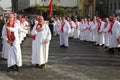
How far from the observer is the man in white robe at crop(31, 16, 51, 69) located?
13.1 metres

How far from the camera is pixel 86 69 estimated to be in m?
13.0

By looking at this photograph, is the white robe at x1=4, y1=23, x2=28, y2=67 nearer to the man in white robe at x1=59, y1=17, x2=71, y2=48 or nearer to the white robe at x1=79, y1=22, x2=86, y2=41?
the man in white robe at x1=59, y1=17, x2=71, y2=48

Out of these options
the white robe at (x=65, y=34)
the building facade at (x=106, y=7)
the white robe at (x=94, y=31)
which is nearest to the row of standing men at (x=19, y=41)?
the white robe at (x=65, y=34)

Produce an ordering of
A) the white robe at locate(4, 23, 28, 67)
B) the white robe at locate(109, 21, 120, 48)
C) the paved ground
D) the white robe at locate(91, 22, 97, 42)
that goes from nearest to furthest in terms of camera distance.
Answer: the paved ground → the white robe at locate(4, 23, 28, 67) → the white robe at locate(109, 21, 120, 48) → the white robe at locate(91, 22, 97, 42)

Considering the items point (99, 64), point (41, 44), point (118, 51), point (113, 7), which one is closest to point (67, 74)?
point (41, 44)

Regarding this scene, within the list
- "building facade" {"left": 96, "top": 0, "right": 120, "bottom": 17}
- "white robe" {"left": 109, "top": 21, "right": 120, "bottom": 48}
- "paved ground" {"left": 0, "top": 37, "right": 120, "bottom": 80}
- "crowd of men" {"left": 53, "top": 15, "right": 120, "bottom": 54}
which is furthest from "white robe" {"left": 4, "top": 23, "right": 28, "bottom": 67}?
"building facade" {"left": 96, "top": 0, "right": 120, "bottom": 17}

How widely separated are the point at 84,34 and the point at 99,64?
46.4 feet

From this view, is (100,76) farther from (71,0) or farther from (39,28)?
(71,0)

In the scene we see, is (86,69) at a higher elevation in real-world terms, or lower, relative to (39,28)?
lower

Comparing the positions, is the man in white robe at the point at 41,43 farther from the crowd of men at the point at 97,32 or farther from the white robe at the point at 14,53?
the crowd of men at the point at 97,32

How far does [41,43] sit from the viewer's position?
13.1m

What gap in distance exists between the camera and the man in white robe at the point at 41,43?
1306 centimetres

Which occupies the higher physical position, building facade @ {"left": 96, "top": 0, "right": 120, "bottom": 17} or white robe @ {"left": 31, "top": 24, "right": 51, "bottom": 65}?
building facade @ {"left": 96, "top": 0, "right": 120, "bottom": 17}

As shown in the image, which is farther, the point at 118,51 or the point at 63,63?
the point at 118,51
